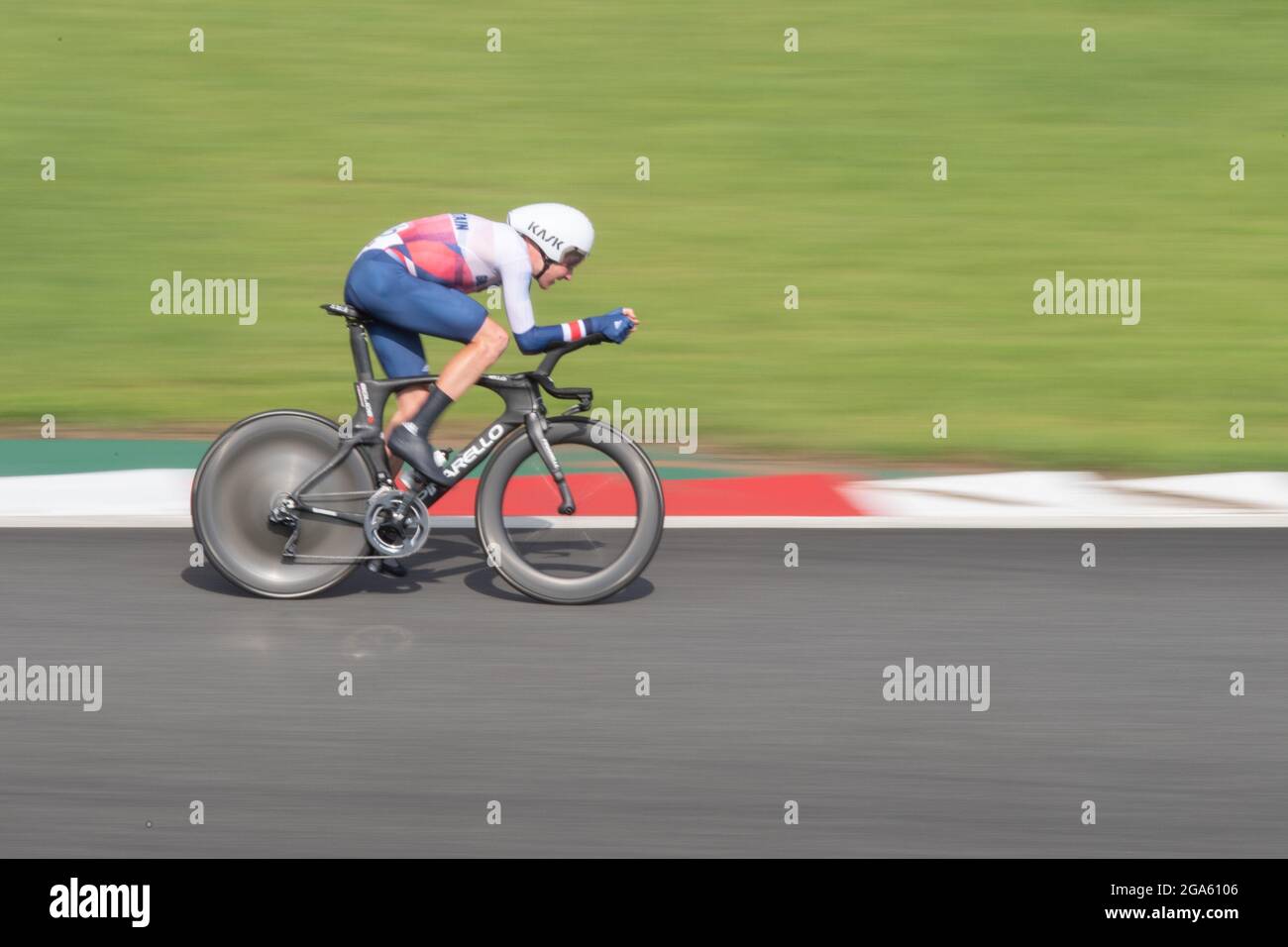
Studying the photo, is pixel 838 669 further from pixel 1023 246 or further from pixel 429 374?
pixel 1023 246

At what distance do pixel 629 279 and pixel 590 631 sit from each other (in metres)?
7.16

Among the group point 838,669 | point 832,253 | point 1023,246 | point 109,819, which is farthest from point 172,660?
point 1023,246

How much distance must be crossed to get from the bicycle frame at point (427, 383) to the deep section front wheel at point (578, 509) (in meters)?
0.06

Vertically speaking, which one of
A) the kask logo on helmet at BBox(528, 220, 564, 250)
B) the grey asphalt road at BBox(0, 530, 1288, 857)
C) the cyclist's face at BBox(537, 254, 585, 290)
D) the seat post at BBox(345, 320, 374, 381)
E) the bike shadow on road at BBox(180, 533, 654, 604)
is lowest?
the grey asphalt road at BBox(0, 530, 1288, 857)

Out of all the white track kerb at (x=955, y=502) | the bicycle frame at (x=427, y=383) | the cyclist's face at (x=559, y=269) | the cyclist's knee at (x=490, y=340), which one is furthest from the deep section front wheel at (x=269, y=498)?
the white track kerb at (x=955, y=502)

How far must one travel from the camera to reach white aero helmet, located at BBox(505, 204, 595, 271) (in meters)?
7.43

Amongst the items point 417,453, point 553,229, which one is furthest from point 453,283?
point 417,453

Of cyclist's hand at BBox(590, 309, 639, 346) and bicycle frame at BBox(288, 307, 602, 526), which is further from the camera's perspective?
bicycle frame at BBox(288, 307, 602, 526)

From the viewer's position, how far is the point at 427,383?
7.54 metres

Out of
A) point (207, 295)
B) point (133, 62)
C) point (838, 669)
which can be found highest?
point (133, 62)

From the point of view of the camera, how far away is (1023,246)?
48.6 ft

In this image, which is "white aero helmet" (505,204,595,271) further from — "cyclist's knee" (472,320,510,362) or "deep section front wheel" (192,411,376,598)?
"deep section front wheel" (192,411,376,598)

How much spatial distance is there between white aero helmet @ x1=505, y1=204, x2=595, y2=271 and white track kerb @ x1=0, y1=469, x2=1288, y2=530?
1.95m

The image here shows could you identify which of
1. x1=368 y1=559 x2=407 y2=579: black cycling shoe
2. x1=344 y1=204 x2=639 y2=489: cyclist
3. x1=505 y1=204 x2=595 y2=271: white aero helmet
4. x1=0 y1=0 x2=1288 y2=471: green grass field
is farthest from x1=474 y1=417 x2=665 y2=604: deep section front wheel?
x1=0 y1=0 x2=1288 y2=471: green grass field
